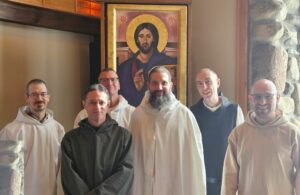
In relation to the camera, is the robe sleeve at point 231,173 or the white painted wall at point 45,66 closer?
the robe sleeve at point 231,173

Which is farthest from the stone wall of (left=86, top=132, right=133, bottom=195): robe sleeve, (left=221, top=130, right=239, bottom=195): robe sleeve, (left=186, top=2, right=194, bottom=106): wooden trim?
(left=86, top=132, right=133, bottom=195): robe sleeve

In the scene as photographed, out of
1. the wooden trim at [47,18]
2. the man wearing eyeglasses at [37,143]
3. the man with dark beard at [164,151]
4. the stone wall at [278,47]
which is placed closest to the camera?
the man with dark beard at [164,151]

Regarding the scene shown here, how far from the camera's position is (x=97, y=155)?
2.64 meters

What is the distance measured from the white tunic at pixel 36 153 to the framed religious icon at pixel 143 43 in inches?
34.7

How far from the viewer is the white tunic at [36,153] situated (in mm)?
3137

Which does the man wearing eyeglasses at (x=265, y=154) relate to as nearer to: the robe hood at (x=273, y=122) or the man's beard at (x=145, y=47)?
the robe hood at (x=273, y=122)

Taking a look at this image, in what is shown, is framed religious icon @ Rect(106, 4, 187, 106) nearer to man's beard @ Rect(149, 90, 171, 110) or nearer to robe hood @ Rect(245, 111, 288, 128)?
man's beard @ Rect(149, 90, 171, 110)

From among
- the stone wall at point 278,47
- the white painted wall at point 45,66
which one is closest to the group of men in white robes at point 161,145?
the stone wall at point 278,47

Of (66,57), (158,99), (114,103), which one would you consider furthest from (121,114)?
(66,57)

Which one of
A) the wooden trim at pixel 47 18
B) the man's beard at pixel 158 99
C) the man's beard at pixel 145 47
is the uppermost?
the wooden trim at pixel 47 18

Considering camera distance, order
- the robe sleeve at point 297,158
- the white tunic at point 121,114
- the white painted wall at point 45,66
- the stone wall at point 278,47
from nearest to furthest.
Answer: the robe sleeve at point 297,158 < the white tunic at point 121,114 < the stone wall at point 278,47 < the white painted wall at point 45,66

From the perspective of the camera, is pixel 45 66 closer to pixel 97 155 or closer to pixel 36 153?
pixel 36 153

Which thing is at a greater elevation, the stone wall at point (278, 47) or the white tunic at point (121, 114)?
the stone wall at point (278, 47)

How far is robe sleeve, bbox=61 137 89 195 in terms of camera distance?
2551 mm
